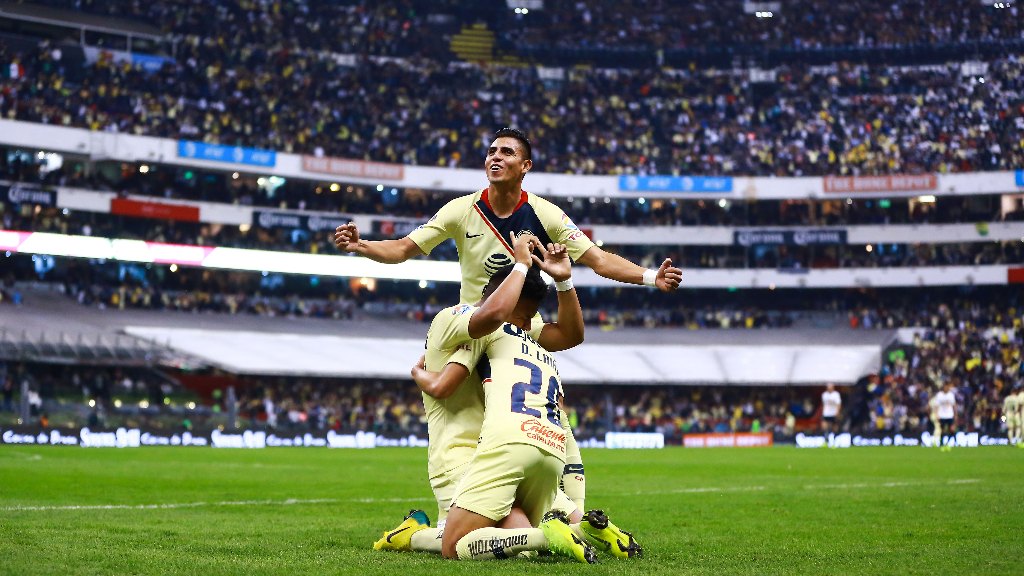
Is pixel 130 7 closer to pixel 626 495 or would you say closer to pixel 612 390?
pixel 612 390

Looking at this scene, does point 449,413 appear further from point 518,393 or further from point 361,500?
point 361,500

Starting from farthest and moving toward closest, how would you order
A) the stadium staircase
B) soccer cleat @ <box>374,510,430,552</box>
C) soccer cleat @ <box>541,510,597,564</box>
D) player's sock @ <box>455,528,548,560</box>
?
the stadium staircase
soccer cleat @ <box>374,510,430,552</box>
player's sock @ <box>455,528,548,560</box>
soccer cleat @ <box>541,510,597,564</box>

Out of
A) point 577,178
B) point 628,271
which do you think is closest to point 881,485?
point 628,271

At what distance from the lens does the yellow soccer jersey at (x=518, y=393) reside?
9305mm

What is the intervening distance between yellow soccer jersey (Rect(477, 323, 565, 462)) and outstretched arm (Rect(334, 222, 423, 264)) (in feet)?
4.74

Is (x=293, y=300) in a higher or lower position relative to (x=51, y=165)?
lower

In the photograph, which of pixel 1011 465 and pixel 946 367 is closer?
pixel 1011 465

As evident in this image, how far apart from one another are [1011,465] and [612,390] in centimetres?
4118

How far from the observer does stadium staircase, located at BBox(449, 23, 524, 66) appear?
82.9m

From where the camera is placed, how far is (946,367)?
6212 cm

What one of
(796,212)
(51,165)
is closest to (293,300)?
(51,165)

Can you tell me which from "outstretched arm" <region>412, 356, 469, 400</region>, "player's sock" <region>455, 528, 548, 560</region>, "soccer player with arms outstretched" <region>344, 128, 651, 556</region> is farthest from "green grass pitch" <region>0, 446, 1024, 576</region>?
"soccer player with arms outstretched" <region>344, 128, 651, 556</region>

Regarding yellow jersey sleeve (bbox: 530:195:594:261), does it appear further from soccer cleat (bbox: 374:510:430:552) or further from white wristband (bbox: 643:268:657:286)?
soccer cleat (bbox: 374:510:430:552)

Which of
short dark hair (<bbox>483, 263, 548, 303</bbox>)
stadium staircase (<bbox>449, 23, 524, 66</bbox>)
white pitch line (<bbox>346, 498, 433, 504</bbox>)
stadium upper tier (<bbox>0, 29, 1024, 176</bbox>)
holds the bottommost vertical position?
white pitch line (<bbox>346, 498, 433, 504</bbox>)
